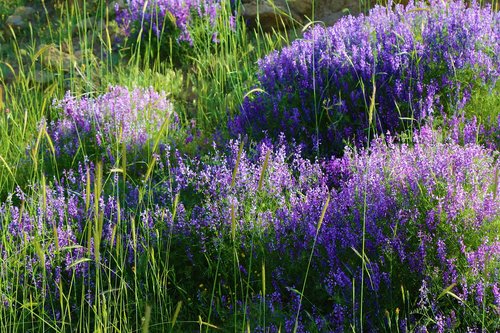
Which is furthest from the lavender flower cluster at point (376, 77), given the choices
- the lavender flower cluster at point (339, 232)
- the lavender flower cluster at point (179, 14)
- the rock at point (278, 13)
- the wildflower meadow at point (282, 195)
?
the rock at point (278, 13)

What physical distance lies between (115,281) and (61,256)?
0.85 feet

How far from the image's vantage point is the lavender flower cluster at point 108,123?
13.5ft

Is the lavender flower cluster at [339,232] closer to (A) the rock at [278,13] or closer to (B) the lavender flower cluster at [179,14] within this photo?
(B) the lavender flower cluster at [179,14]

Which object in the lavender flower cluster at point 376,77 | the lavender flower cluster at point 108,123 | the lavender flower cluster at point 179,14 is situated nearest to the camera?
the lavender flower cluster at point 376,77

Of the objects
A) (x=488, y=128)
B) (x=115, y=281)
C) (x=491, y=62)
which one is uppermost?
(x=491, y=62)

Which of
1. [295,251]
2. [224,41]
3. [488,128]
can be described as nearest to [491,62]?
[488,128]

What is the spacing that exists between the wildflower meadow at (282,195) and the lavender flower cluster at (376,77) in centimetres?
1

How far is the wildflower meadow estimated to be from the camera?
2598mm

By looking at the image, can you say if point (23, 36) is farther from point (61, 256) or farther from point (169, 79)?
point (61, 256)

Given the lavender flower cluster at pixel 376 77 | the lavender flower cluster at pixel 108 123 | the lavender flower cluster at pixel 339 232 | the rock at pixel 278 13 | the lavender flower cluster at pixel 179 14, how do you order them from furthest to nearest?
1. the rock at pixel 278 13
2. the lavender flower cluster at pixel 179 14
3. the lavender flower cluster at pixel 108 123
4. the lavender flower cluster at pixel 376 77
5. the lavender flower cluster at pixel 339 232

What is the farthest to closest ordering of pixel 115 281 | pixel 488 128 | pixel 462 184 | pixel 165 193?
pixel 488 128 → pixel 165 193 → pixel 115 281 → pixel 462 184

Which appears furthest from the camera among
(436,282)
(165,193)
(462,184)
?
(165,193)

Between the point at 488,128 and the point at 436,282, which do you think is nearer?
the point at 436,282

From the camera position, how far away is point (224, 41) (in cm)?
536
